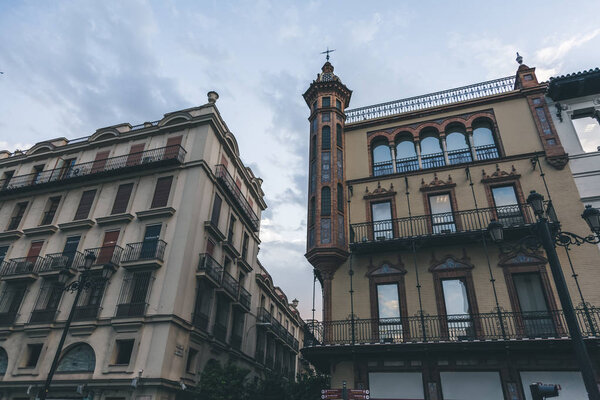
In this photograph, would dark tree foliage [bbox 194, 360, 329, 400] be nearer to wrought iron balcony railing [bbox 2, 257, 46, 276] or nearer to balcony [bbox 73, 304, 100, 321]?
balcony [bbox 73, 304, 100, 321]

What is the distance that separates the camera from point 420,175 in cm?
2014

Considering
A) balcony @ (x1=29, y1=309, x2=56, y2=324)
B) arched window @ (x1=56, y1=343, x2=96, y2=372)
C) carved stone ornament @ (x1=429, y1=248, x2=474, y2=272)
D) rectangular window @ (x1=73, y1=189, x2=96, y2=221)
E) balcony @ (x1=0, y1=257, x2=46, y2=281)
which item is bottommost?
arched window @ (x1=56, y1=343, x2=96, y2=372)

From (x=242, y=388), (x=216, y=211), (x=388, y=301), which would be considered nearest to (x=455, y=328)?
(x=388, y=301)

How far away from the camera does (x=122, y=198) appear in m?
24.1

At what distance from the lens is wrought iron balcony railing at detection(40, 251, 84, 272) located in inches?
870

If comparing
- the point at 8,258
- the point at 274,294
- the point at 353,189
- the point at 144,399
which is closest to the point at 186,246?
the point at 144,399

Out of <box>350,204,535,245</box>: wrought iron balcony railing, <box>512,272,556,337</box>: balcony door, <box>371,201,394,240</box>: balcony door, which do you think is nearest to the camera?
<box>512,272,556,337</box>: balcony door

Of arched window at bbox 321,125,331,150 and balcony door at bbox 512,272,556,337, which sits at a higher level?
arched window at bbox 321,125,331,150

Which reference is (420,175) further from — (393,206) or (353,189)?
(353,189)

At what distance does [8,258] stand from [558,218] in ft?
103

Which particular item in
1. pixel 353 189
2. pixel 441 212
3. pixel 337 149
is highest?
pixel 337 149

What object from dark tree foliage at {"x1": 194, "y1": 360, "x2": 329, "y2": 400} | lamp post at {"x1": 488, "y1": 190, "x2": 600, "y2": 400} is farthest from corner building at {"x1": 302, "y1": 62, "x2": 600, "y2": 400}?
lamp post at {"x1": 488, "y1": 190, "x2": 600, "y2": 400}

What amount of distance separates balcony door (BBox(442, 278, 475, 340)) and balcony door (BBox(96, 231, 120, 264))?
17947mm

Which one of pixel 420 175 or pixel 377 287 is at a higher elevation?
pixel 420 175
